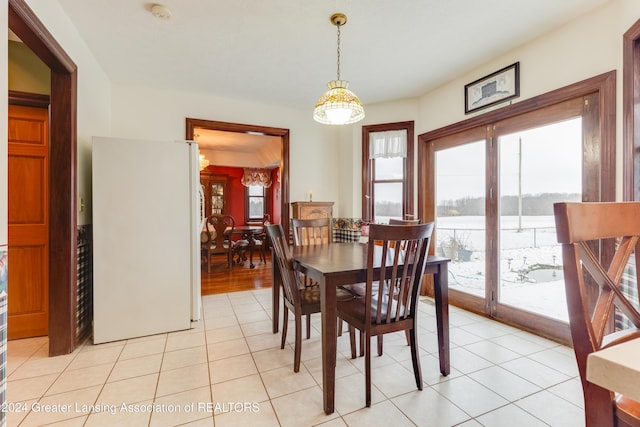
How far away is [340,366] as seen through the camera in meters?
2.02

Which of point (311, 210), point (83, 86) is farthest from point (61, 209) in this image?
point (311, 210)

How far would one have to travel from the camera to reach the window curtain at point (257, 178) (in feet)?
25.2

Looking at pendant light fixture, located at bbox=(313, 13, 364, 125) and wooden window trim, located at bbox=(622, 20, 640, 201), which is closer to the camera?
wooden window trim, located at bbox=(622, 20, 640, 201)

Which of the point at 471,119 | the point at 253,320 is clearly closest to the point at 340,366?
the point at 253,320

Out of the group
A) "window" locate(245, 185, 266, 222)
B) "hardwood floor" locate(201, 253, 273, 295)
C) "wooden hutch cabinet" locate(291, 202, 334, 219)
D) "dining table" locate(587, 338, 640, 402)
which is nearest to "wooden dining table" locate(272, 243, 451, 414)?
"dining table" locate(587, 338, 640, 402)

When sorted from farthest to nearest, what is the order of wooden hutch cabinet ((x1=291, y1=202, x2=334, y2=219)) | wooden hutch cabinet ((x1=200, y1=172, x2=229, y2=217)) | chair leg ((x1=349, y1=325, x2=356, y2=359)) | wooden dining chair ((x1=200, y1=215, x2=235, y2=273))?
wooden hutch cabinet ((x1=200, y1=172, x2=229, y2=217)), wooden dining chair ((x1=200, y1=215, x2=235, y2=273)), wooden hutch cabinet ((x1=291, y1=202, x2=334, y2=219)), chair leg ((x1=349, y1=325, x2=356, y2=359))

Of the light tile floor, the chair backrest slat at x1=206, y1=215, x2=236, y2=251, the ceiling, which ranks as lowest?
the light tile floor

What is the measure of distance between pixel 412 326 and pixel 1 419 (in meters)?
2.01

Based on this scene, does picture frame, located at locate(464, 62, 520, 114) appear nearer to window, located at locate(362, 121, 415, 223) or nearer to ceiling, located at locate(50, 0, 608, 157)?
ceiling, located at locate(50, 0, 608, 157)

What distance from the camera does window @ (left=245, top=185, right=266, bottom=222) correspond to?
8.09m

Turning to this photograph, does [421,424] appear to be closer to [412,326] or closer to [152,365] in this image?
[412,326]

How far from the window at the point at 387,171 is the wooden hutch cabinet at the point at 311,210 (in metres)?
0.52

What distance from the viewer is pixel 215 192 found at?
24.7 feet

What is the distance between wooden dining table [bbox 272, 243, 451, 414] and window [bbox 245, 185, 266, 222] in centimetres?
583
